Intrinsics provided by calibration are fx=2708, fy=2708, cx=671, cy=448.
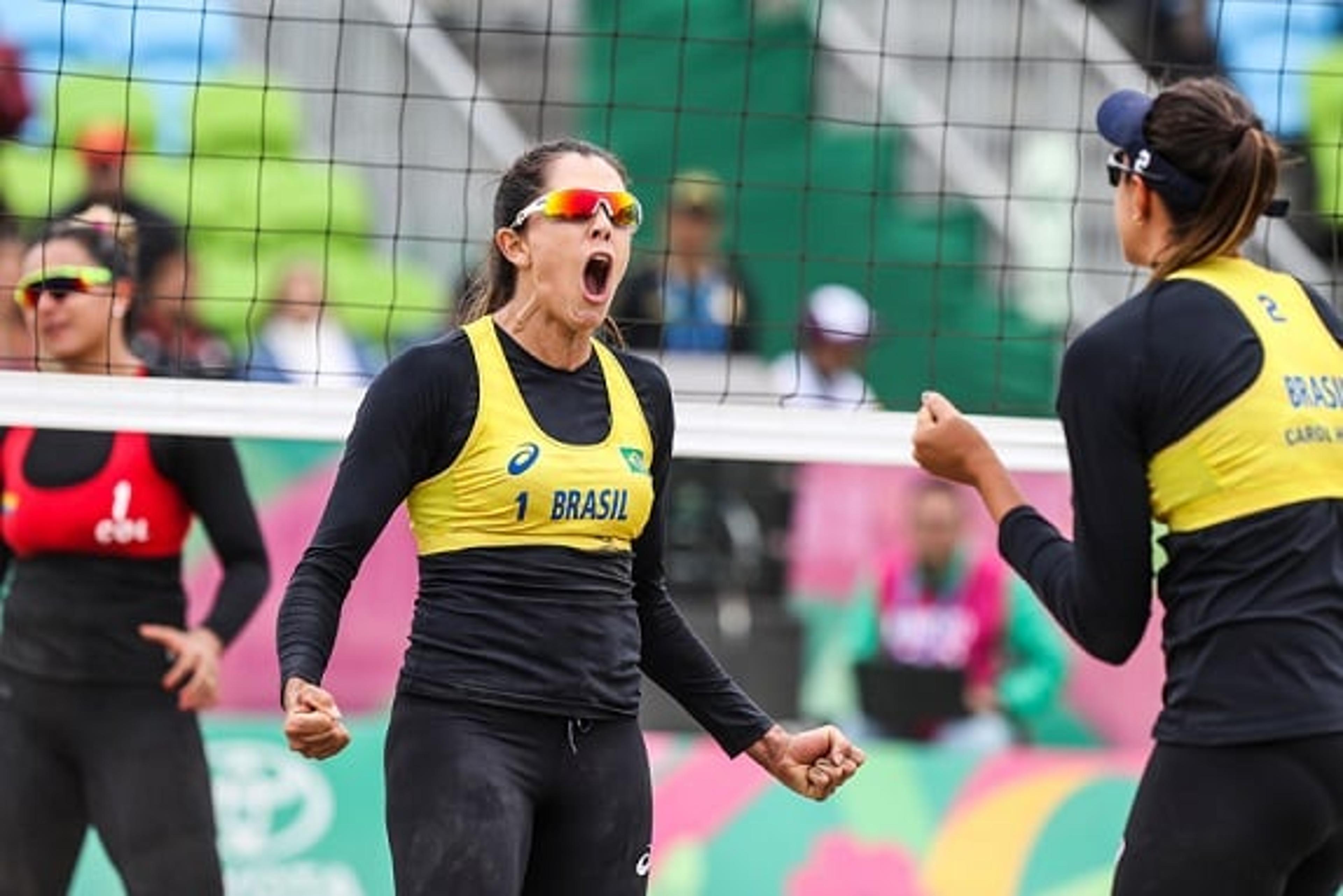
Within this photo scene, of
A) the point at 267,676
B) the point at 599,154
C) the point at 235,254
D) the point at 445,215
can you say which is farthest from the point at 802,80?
the point at 599,154

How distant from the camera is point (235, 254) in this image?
12.4m

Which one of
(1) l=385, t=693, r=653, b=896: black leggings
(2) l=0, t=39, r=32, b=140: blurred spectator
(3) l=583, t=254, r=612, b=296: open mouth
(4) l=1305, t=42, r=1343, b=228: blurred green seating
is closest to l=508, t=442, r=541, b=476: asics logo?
(3) l=583, t=254, r=612, b=296: open mouth

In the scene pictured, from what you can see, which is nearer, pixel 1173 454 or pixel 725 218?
pixel 1173 454

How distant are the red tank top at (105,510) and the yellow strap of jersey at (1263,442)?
2957 millimetres

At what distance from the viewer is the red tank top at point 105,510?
6.70 meters

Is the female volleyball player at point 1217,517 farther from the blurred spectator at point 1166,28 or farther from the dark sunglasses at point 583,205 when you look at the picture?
the blurred spectator at point 1166,28

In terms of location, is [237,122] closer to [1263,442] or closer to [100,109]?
[100,109]

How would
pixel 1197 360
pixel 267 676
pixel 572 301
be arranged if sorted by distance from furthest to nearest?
pixel 267 676 < pixel 572 301 < pixel 1197 360

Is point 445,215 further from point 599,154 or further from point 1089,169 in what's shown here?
point 599,154

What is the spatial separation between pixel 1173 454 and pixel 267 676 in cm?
543

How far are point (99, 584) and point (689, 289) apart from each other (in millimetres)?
4583

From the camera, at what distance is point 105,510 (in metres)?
6.71

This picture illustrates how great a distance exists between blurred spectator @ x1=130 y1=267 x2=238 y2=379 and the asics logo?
2205 millimetres

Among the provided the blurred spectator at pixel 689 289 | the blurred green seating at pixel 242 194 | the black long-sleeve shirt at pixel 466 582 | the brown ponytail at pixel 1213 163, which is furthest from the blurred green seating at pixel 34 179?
the brown ponytail at pixel 1213 163
